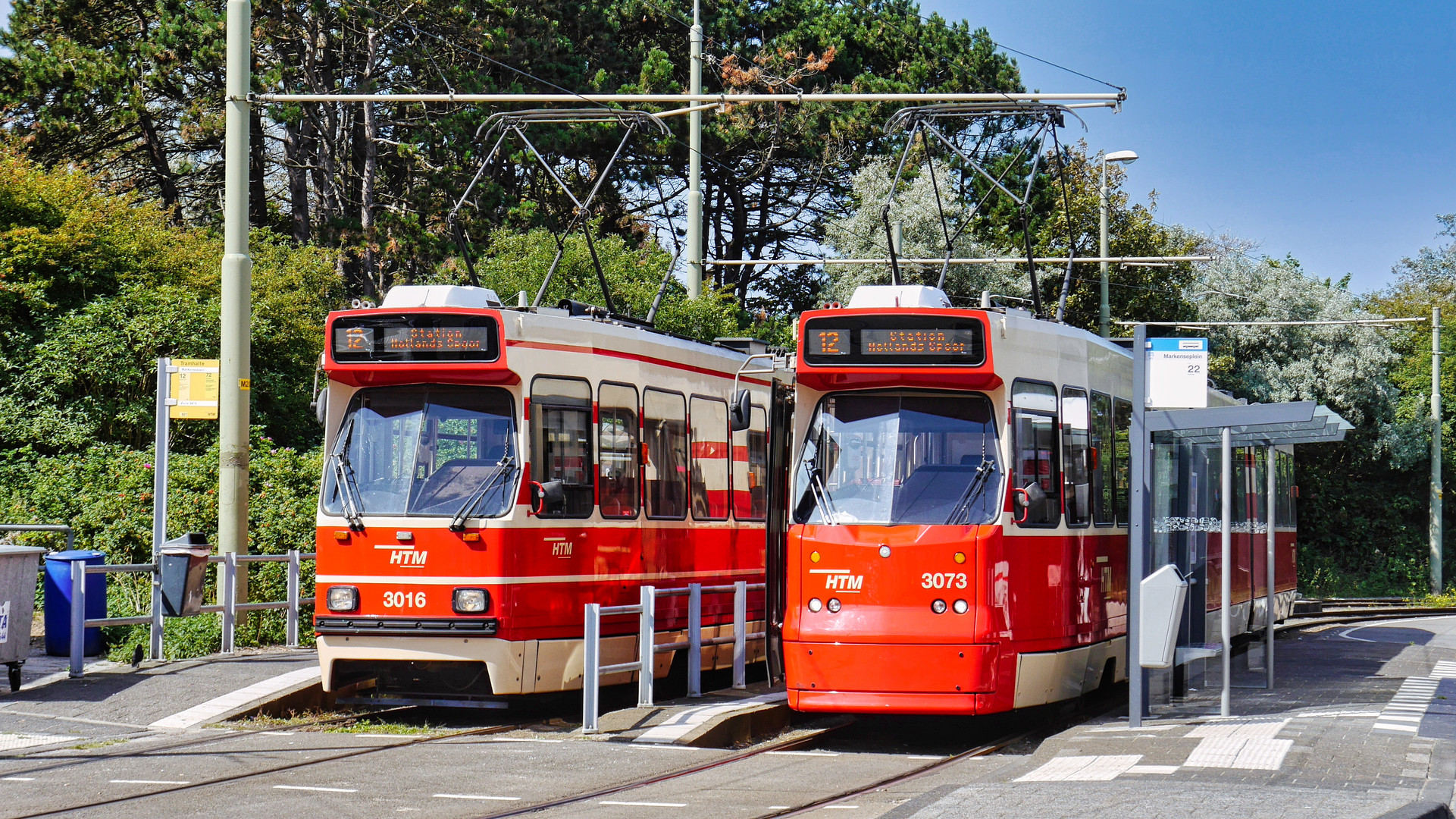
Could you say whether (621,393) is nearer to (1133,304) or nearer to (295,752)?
(295,752)

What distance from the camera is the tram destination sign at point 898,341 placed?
1120 centimetres

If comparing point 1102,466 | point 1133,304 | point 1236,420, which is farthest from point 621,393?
point 1133,304

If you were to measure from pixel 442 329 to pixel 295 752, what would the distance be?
3.25 metres

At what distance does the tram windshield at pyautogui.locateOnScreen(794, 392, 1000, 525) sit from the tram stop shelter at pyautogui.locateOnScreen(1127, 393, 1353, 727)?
1334mm

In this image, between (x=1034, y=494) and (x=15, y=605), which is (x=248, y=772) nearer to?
(x=15, y=605)

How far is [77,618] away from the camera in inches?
539

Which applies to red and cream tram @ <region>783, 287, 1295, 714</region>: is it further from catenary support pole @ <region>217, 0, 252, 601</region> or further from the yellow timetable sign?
catenary support pole @ <region>217, 0, 252, 601</region>

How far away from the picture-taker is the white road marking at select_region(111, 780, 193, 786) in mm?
9219

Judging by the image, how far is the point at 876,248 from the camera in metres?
38.3

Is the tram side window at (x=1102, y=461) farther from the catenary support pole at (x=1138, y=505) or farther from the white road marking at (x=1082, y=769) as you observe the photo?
the white road marking at (x=1082, y=769)

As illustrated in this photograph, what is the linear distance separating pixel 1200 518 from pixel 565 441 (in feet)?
17.5

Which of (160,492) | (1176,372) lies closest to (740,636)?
(1176,372)

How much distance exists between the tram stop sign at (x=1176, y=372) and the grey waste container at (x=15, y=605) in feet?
30.3

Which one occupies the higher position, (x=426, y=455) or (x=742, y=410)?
(x=742, y=410)
